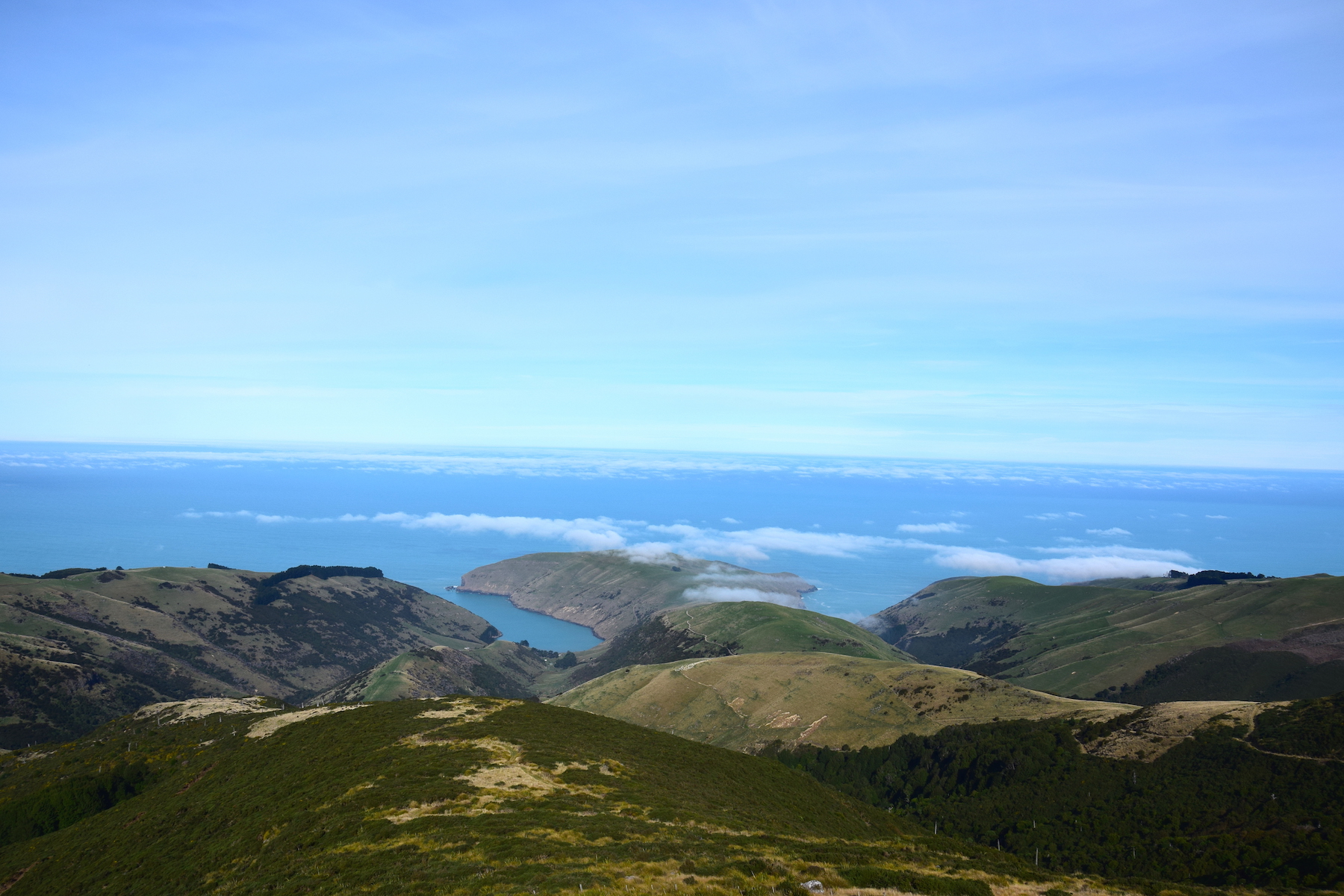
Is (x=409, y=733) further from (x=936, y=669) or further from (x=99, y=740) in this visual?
(x=936, y=669)

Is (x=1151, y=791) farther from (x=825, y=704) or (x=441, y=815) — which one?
(x=441, y=815)

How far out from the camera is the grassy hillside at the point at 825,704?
151250 mm

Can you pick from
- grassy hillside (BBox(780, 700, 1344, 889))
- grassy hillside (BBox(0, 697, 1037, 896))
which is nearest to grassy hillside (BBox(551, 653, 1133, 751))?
grassy hillside (BBox(780, 700, 1344, 889))

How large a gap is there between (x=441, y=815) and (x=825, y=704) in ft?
464

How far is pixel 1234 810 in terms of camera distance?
3659 inches

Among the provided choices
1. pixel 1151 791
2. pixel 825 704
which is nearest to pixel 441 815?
pixel 1151 791

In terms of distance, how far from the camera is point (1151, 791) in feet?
338

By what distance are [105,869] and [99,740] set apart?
209 feet

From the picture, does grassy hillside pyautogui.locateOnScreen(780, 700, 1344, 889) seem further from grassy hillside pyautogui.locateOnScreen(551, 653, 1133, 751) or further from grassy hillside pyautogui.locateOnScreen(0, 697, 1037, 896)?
grassy hillside pyautogui.locateOnScreen(0, 697, 1037, 896)

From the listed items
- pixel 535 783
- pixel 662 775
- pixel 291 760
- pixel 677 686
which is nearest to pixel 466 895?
pixel 535 783

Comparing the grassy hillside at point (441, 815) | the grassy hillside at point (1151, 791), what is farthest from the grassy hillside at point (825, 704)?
the grassy hillside at point (441, 815)

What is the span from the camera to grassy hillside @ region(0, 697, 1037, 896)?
33656mm

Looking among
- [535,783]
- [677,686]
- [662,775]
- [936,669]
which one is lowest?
[677,686]

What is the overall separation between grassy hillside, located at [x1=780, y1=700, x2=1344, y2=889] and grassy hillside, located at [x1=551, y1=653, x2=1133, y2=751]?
9.77 m
